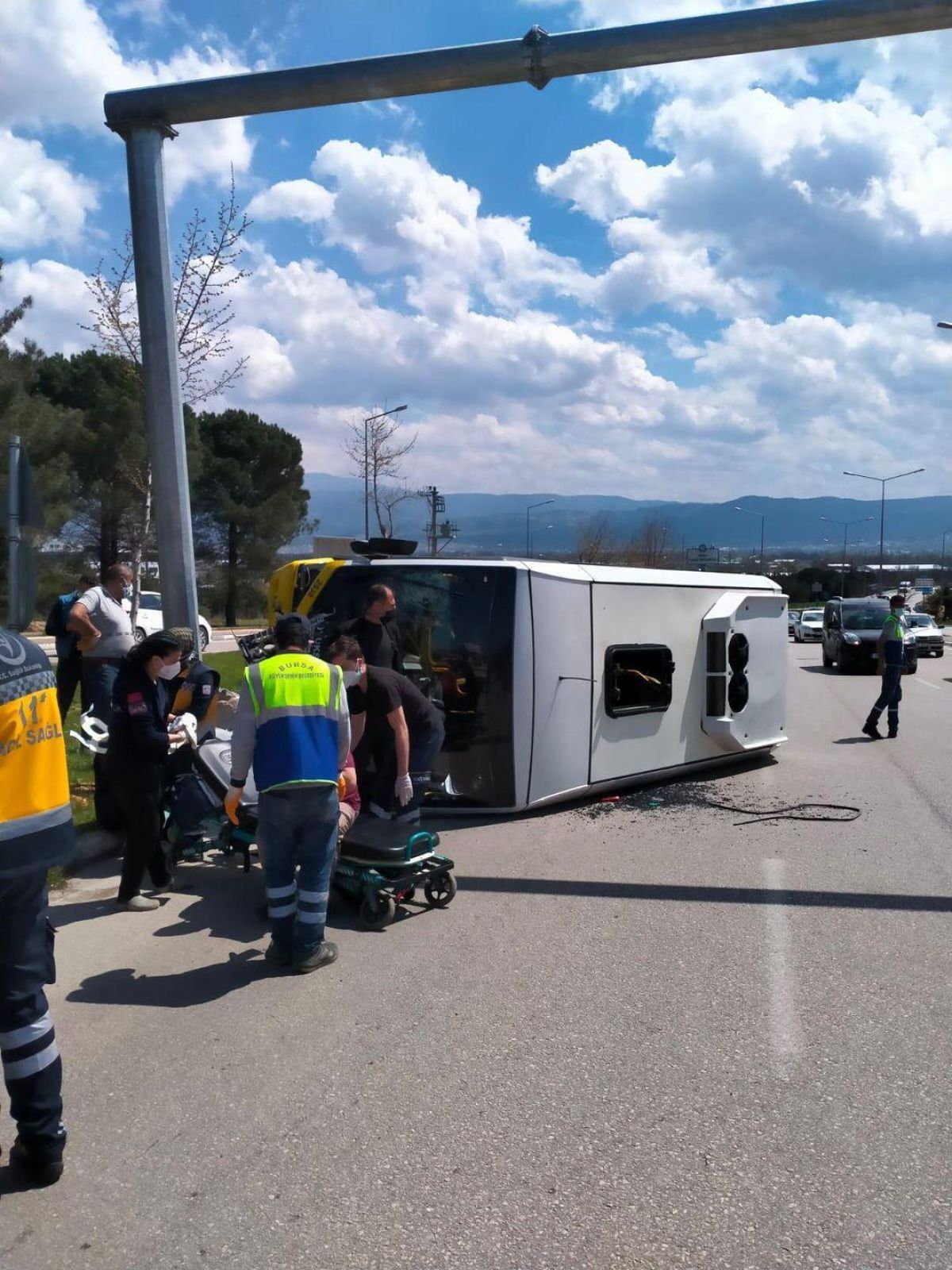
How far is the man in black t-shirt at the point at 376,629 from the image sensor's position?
791cm

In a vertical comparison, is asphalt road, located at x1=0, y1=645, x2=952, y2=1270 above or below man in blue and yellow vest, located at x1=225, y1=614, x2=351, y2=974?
below

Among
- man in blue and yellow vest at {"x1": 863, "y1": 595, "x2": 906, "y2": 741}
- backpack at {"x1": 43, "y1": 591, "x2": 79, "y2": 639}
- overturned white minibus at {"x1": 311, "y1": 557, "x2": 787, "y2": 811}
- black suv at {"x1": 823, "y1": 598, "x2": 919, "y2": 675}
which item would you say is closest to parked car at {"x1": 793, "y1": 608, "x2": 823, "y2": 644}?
black suv at {"x1": 823, "y1": 598, "x2": 919, "y2": 675}

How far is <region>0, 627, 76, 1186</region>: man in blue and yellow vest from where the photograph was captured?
11.1 feet

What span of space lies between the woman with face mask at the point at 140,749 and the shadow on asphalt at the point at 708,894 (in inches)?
78.2

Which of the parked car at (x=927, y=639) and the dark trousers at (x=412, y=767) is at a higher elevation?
the dark trousers at (x=412, y=767)

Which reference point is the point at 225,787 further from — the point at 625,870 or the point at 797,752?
the point at 797,752

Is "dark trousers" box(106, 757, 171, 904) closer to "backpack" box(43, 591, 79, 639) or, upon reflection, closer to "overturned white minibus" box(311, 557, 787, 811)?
"overturned white minibus" box(311, 557, 787, 811)

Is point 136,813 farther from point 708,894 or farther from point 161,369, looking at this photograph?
point 161,369

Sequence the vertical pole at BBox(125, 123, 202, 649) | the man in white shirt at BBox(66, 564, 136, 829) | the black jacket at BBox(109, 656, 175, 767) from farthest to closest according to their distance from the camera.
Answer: the man in white shirt at BBox(66, 564, 136, 829) < the vertical pole at BBox(125, 123, 202, 649) < the black jacket at BBox(109, 656, 175, 767)

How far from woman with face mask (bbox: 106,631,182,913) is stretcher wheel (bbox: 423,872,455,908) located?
1.63 meters

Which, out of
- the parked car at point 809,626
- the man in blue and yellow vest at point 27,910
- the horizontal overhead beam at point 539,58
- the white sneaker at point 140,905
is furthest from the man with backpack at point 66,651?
the parked car at point 809,626

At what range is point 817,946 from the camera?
5715mm

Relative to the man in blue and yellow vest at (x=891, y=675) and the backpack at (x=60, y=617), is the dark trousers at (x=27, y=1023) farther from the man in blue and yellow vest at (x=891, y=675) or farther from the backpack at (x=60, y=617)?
the man in blue and yellow vest at (x=891, y=675)

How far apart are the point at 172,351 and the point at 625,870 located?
519 cm
